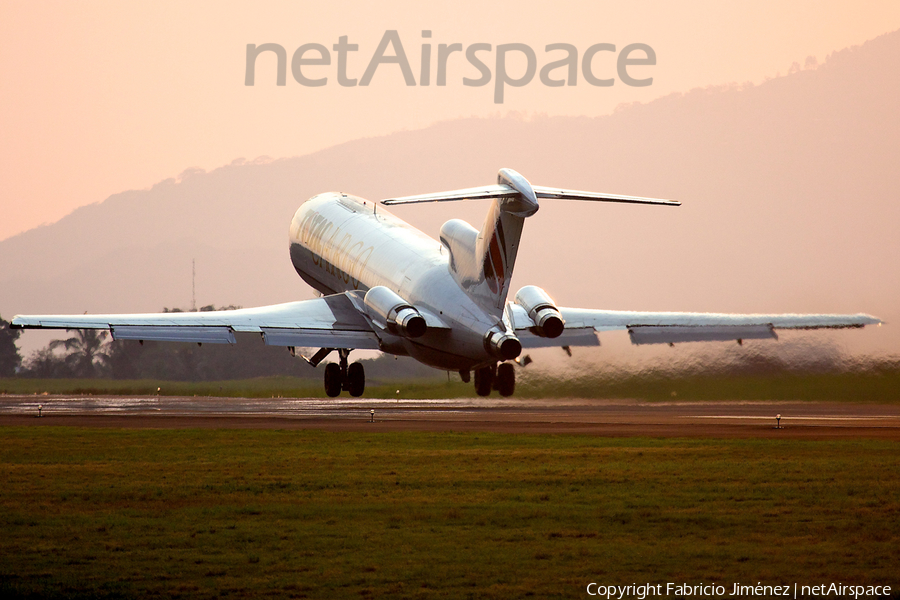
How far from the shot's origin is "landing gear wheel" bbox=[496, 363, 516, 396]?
38.7 metres

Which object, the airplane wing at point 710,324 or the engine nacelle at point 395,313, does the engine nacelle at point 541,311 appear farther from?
the airplane wing at point 710,324

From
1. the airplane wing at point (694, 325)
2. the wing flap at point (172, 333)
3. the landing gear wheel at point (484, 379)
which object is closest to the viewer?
the wing flap at point (172, 333)

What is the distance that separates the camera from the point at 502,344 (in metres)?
34.0

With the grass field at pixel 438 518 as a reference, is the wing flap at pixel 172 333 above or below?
above

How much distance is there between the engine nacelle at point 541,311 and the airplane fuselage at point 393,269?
943 mm

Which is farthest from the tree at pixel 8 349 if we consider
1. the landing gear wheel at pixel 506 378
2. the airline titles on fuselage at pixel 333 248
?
the landing gear wheel at pixel 506 378

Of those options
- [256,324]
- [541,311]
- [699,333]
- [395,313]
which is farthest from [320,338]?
[699,333]

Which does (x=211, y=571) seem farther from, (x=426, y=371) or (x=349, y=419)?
(x=426, y=371)

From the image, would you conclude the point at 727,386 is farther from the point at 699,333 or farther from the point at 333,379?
the point at 333,379

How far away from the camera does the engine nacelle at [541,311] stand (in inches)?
1352

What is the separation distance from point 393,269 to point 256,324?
495 cm

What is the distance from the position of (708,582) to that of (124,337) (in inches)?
1060

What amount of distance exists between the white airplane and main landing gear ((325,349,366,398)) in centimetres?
5

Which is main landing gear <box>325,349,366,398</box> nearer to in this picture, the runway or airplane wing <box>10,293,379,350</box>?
the runway
